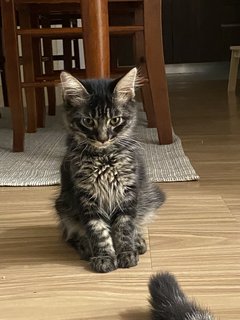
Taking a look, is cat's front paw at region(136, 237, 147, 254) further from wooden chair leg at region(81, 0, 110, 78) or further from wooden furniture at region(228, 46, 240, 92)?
wooden furniture at region(228, 46, 240, 92)

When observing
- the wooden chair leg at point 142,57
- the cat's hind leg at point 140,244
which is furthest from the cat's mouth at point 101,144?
the wooden chair leg at point 142,57

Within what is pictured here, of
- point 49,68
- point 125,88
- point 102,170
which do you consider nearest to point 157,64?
point 125,88

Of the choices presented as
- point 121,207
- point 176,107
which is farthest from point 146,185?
point 176,107

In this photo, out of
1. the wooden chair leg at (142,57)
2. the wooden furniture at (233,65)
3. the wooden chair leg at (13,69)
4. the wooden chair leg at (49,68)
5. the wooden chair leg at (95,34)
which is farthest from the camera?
the wooden furniture at (233,65)

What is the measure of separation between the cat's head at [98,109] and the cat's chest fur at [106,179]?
4 cm

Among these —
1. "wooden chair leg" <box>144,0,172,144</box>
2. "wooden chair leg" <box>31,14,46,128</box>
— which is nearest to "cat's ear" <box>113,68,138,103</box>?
"wooden chair leg" <box>144,0,172,144</box>

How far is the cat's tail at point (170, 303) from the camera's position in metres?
0.68

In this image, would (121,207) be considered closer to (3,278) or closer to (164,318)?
(3,278)

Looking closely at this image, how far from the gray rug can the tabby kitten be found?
18.3 inches

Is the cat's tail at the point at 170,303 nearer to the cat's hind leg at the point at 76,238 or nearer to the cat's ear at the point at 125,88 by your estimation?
the cat's hind leg at the point at 76,238

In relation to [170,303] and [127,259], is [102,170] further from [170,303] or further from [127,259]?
[170,303]

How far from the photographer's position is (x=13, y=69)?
201 centimetres

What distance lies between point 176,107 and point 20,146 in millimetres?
1443

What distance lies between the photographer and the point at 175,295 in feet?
2.40
